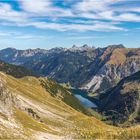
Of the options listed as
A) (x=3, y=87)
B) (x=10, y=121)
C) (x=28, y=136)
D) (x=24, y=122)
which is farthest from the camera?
(x=3, y=87)

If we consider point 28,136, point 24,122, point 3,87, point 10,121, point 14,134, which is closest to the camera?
point 14,134

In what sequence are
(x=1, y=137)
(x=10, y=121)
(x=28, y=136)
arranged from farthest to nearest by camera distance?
(x=10, y=121) → (x=28, y=136) → (x=1, y=137)

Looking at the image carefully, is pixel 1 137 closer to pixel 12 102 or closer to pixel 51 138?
pixel 51 138

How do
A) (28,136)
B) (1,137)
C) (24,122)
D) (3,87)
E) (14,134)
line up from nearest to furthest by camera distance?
(1,137) < (14,134) < (28,136) < (24,122) < (3,87)

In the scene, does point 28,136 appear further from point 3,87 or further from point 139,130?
point 3,87

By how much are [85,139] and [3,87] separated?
2467 inches

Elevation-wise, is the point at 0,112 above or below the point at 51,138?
above

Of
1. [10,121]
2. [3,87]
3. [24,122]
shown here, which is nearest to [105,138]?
[10,121]

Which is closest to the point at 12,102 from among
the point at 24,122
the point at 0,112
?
the point at 24,122

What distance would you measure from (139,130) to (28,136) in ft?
144

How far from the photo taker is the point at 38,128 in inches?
6737

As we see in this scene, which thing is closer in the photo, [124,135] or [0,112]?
[124,135]

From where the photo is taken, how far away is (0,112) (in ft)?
503

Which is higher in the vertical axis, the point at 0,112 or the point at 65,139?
the point at 0,112
